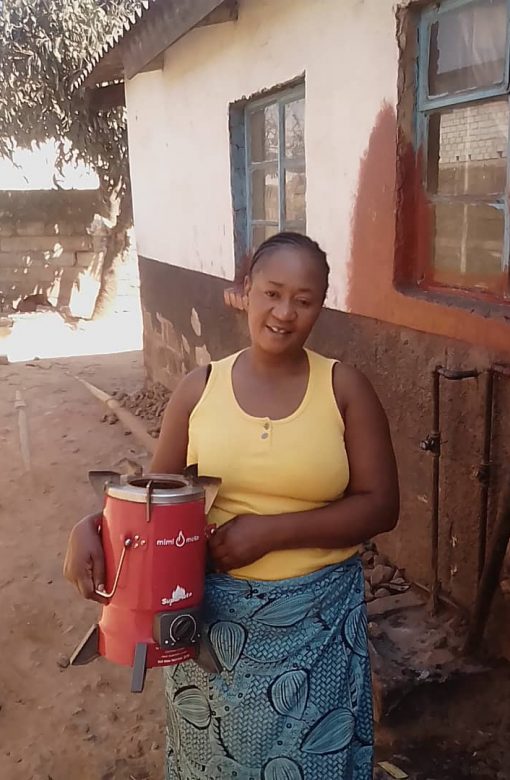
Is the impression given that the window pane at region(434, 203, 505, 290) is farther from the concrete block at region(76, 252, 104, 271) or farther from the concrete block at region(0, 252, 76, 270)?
the concrete block at region(0, 252, 76, 270)

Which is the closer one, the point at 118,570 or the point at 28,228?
the point at 118,570

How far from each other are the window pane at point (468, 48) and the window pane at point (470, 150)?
88mm

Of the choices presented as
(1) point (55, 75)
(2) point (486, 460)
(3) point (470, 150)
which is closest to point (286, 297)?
(2) point (486, 460)

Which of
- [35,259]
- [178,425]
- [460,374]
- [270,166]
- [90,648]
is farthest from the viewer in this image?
[35,259]

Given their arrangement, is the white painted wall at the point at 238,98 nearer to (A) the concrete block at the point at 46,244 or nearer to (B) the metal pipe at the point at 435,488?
(B) the metal pipe at the point at 435,488

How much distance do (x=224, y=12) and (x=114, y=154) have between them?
293 inches

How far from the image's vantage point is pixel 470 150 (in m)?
2.64

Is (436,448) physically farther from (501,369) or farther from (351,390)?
(351,390)

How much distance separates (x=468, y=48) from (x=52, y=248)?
34.8 feet

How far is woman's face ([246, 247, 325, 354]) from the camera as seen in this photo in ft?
4.56

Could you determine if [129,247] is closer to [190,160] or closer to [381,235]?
[190,160]

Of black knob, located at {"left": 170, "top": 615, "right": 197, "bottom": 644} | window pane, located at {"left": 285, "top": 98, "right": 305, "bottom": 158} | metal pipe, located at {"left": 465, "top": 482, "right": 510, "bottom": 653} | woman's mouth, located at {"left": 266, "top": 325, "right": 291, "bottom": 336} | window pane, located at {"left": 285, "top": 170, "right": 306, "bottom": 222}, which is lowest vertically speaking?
metal pipe, located at {"left": 465, "top": 482, "right": 510, "bottom": 653}

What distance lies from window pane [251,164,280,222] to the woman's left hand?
3311 millimetres

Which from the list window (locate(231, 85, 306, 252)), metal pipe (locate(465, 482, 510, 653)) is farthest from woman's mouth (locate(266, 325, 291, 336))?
window (locate(231, 85, 306, 252))
